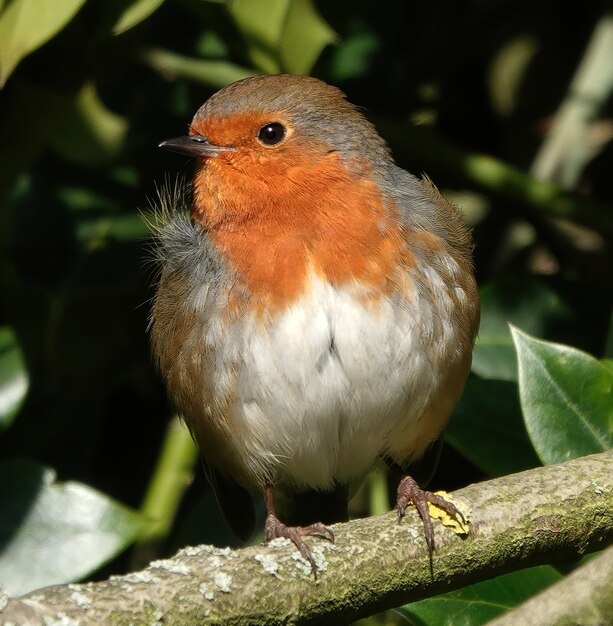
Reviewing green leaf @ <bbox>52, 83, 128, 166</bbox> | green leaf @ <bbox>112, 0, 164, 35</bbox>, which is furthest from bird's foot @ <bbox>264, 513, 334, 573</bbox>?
green leaf @ <bbox>52, 83, 128, 166</bbox>

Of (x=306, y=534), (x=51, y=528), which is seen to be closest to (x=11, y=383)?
(x=51, y=528)

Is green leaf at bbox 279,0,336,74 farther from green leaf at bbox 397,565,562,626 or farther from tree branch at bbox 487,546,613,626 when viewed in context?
tree branch at bbox 487,546,613,626

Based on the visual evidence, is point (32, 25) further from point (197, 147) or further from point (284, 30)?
point (284, 30)

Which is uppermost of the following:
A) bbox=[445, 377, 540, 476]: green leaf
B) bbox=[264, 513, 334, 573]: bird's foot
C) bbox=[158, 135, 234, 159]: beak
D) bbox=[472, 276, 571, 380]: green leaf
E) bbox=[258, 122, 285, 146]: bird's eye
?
bbox=[258, 122, 285, 146]: bird's eye

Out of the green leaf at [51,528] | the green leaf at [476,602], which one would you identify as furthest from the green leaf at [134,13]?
the green leaf at [476,602]

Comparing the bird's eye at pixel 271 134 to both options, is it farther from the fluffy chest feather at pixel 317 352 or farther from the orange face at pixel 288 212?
the fluffy chest feather at pixel 317 352
